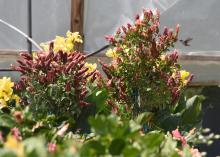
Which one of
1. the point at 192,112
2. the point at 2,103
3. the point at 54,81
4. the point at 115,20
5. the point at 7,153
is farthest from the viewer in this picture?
the point at 115,20

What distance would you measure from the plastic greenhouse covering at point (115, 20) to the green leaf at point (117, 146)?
10.8 ft

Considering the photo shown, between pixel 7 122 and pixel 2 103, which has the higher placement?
pixel 2 103

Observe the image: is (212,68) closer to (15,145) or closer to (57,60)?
(57,60)

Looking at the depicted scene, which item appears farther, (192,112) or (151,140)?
(192,112)

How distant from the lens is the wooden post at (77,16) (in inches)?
171

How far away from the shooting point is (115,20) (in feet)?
14.9

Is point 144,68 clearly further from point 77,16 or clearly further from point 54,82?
point 77,16

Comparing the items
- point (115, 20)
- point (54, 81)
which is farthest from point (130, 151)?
point (115, 20)

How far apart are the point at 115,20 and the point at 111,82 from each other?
1.87m

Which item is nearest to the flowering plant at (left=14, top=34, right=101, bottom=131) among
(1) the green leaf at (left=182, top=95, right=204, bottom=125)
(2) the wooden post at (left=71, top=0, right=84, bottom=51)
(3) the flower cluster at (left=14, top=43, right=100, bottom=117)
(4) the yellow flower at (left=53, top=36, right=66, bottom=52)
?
(3) the flower cluster at (left=14, top=43, right=100, bottom=117)

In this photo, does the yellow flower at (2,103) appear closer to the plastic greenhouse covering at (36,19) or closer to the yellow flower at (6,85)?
the yellow flower at (6,85)

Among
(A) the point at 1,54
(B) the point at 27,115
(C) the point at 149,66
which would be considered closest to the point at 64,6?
(A) the point at 1,54

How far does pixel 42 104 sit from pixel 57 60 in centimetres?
22

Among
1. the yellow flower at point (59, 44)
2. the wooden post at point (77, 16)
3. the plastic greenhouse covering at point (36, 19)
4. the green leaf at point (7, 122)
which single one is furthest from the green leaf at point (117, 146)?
the plastic greenhouse covering at point (36, 19)
